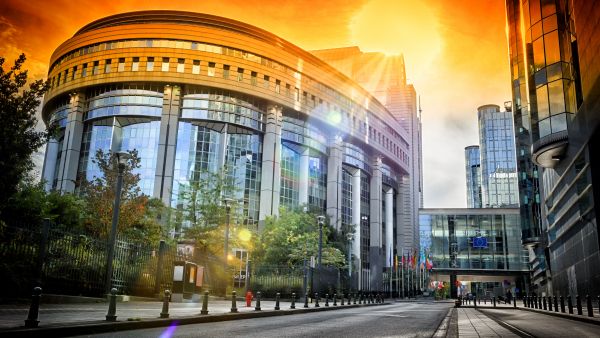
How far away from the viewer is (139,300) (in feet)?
77.9

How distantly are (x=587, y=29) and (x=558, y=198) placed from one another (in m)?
19.4

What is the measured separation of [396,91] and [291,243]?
289ft

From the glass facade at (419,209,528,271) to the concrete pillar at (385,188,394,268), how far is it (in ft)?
35.1

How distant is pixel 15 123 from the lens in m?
→ 19.3

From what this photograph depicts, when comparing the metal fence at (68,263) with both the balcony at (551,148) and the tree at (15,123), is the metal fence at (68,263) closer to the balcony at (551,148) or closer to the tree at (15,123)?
the tree at (15,123)

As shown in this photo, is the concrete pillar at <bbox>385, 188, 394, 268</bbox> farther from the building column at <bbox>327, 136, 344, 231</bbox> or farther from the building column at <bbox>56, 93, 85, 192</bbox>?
the building column at <bbox>56, 93, 85, 192</bbox>

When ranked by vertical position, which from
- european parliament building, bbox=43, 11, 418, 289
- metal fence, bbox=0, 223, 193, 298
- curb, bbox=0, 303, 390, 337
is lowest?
curb, bbox=0, 303, 390, 337

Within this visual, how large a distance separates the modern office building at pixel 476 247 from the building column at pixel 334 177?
3631 centimetres

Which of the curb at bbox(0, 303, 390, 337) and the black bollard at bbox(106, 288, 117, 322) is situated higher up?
the black bollard at bbox(106, 288, 117, 322)

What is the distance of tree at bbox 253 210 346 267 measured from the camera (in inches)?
1927

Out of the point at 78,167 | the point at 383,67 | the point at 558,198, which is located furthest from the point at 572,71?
the point at 383,67

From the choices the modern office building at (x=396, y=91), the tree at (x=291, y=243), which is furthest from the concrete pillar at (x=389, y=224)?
the tree at (x=291, y=243)

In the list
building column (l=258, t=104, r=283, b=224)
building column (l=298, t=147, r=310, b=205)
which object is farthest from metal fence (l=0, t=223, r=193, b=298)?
building column (l=298, t=147, r=310, b=205)

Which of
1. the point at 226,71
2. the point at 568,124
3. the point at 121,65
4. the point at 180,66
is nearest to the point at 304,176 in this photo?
the point at 226,71
